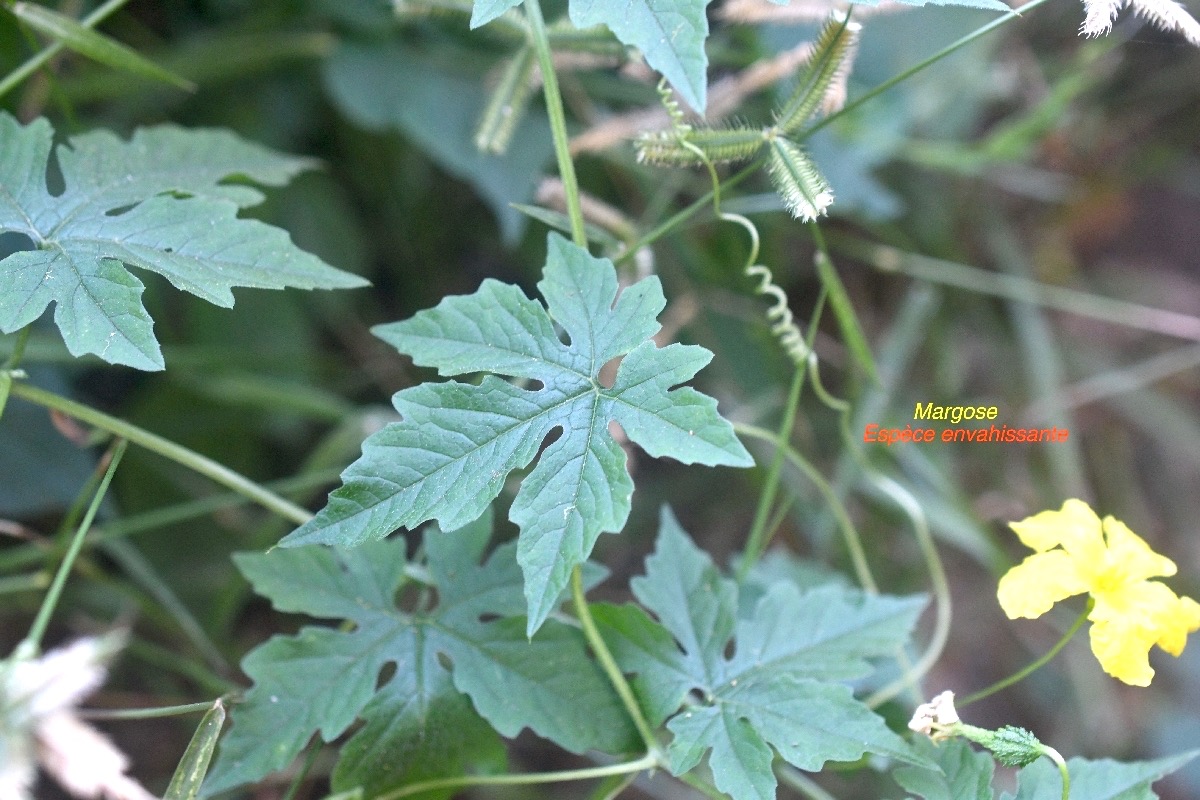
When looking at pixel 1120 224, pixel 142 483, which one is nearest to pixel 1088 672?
pixel 1120 224

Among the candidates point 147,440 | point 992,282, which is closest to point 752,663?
point 147,440

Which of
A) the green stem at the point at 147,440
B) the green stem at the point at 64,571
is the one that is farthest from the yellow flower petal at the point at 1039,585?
the green stem at the point at 64,571

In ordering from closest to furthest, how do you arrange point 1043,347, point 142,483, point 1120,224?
point 142,483 < point 1043,347 < point 1120,224

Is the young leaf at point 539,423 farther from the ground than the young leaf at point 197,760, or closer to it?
farther from the ground

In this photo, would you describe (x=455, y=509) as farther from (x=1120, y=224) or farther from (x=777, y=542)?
(x=1120, y=224)

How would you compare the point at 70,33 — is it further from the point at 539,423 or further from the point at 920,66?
the point at 920,66

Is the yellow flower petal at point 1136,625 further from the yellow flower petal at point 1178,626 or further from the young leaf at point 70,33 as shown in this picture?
the young leaf at point 70,33
